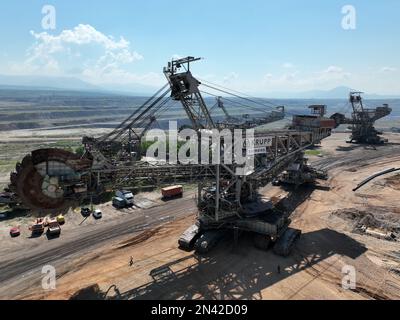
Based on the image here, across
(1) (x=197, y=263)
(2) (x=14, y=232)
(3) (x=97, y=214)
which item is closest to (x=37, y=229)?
(2) (x=14, y=232)

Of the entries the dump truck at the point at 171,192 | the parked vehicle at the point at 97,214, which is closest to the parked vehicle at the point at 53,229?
the parked vehicle at the point at 97,214

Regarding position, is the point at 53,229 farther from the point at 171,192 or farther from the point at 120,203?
the point at 171,192

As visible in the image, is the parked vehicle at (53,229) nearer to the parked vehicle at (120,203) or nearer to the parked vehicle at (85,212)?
the parked vehicle at (85,212)

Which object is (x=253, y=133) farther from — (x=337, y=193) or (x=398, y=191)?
(x=398, y=191)

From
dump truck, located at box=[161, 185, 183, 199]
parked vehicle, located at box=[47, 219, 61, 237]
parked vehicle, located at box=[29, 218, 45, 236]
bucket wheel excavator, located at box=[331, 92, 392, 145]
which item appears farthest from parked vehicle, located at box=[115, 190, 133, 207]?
bucket wheel excavator, located at box=[331, 92, 392, 145]

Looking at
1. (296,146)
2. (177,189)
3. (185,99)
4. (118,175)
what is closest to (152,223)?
(177,189)

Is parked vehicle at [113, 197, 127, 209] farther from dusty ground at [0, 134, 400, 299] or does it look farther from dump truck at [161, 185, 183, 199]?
dump truck at [161, 185, 183, 199]
